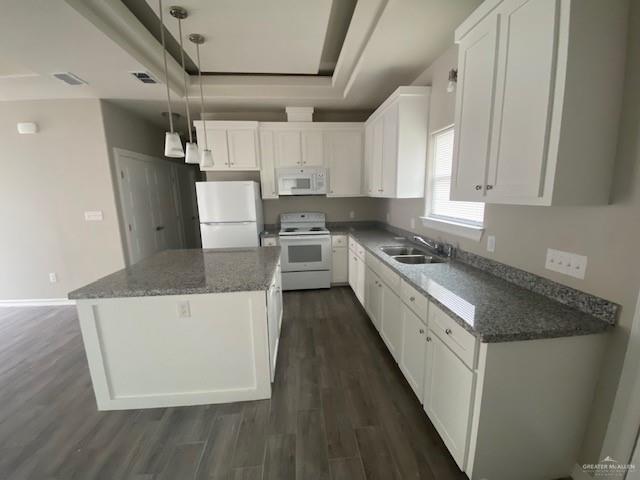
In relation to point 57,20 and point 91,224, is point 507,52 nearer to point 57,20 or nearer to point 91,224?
point 57,20

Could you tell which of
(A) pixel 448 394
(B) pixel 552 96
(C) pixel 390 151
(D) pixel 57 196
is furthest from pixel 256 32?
(D) pixel 57 196

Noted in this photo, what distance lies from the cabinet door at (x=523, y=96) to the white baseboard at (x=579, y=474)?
1.38 meters

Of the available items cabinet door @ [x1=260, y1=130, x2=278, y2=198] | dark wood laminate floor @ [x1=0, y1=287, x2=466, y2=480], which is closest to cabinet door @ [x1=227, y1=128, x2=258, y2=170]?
cabinet door @ [x1=260, y1=130, x2=278, y2=198]

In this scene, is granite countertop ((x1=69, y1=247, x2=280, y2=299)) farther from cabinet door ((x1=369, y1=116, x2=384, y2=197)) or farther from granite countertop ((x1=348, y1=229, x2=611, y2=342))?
cabinet door ((x1=369, y1=116, x2=384, y2=197))

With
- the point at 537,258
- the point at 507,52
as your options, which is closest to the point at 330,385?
the point at 537,258

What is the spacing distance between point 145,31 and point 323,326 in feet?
10.7

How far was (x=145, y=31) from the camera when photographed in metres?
2.26

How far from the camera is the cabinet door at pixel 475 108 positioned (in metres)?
1.36

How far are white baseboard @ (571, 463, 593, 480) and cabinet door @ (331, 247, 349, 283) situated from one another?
2.87 metres

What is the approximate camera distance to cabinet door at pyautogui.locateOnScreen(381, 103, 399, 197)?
2.66 m

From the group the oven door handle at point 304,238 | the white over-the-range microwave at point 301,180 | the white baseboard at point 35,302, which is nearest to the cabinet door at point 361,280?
the oven door handle at point 304,238

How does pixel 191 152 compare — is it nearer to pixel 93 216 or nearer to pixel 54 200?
pixel 93 216

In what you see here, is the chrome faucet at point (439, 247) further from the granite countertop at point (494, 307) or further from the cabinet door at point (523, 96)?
the cabinet door at point (523, 96)

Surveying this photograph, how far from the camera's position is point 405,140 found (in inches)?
102
